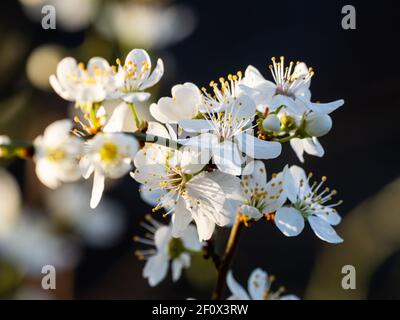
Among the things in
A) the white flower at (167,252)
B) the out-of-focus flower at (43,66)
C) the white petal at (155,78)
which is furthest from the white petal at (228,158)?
the out-of-focus flower at (43,66)

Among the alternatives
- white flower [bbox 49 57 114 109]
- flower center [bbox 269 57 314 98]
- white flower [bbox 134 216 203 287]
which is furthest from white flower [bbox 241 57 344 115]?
white flower [bbox 134 216 203 287]

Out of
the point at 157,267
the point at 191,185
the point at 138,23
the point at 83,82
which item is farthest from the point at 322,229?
the point at 138,23

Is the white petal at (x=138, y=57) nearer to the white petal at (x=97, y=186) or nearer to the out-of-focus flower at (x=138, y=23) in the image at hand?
the white petal at (x=97, y=186)

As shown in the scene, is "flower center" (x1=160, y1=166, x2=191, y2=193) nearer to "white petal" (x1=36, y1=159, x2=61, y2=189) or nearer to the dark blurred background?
"white petal" (x1=36, y1=159, x2=61, y2=189)

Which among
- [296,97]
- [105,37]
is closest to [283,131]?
[296,97]
